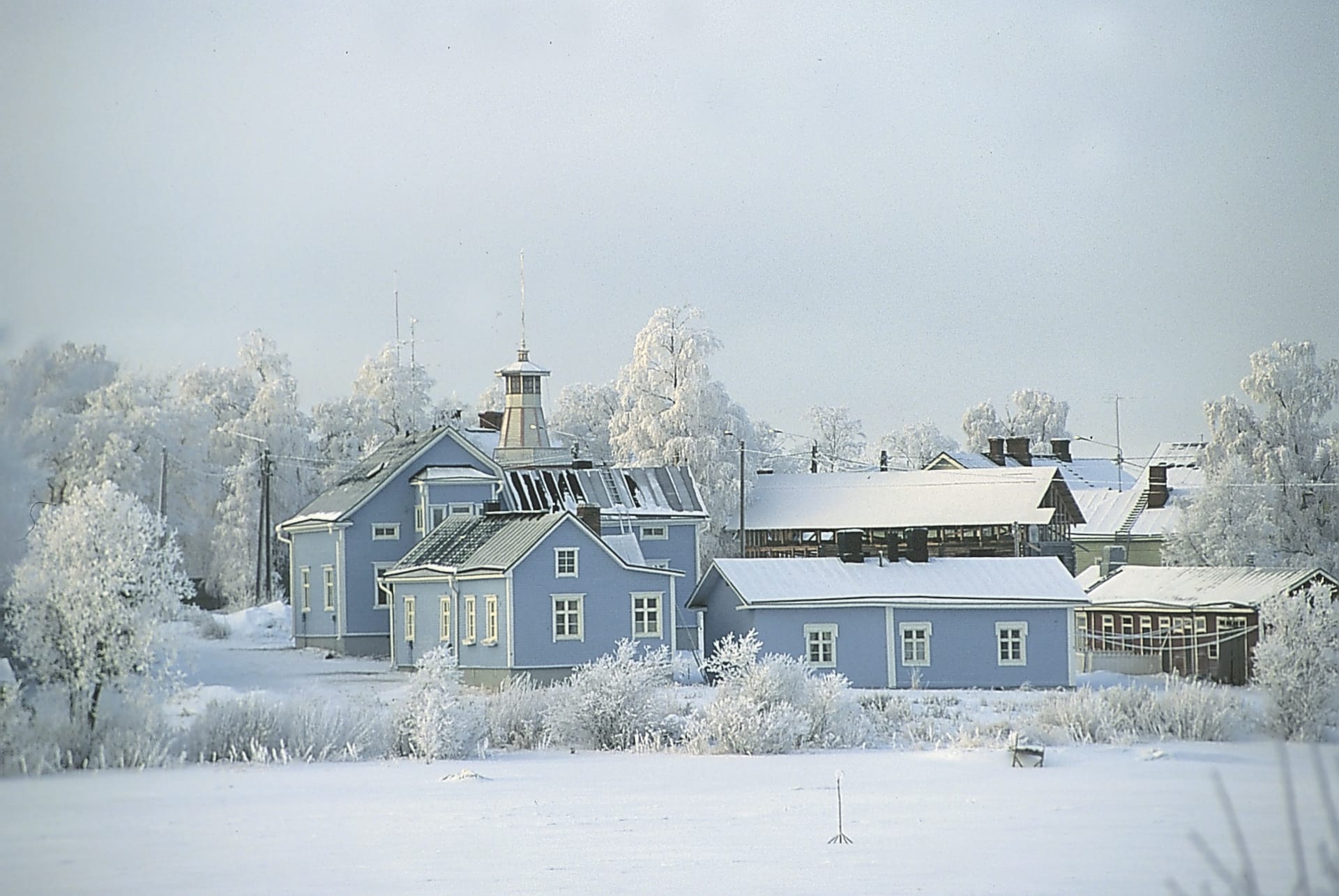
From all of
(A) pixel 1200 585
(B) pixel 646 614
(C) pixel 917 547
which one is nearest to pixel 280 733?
(B) pixel 646 614

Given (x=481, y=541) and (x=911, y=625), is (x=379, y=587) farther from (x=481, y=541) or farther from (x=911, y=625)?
(x=911, y=625)

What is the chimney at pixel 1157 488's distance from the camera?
164 feet

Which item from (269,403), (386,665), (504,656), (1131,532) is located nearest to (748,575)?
(504,656)

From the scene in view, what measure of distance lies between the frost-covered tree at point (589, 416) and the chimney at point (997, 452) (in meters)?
11.9

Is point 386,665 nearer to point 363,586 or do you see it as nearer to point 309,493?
point 363,586

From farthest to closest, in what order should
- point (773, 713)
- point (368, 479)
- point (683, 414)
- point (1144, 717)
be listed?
point (683, 414) → point (368, 479) → point (1144, 717) → point (773, 713)

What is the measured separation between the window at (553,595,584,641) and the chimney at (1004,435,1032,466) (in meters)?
28.2

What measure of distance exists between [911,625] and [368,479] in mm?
12004

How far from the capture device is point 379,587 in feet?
113

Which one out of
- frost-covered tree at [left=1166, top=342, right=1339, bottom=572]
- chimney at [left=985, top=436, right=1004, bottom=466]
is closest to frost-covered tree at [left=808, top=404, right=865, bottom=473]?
chimney at [left=985, top=436, right=1004, bottom=466]

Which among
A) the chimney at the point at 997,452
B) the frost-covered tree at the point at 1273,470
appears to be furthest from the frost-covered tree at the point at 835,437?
the frost-covered tree at the point at 1273,470

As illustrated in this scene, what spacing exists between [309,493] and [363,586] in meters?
10.8

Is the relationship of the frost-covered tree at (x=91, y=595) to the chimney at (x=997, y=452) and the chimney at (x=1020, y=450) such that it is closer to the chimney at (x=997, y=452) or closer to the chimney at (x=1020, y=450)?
the chimney at (x=997, y=452)

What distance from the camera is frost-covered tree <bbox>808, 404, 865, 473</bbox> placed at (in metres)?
58.2
